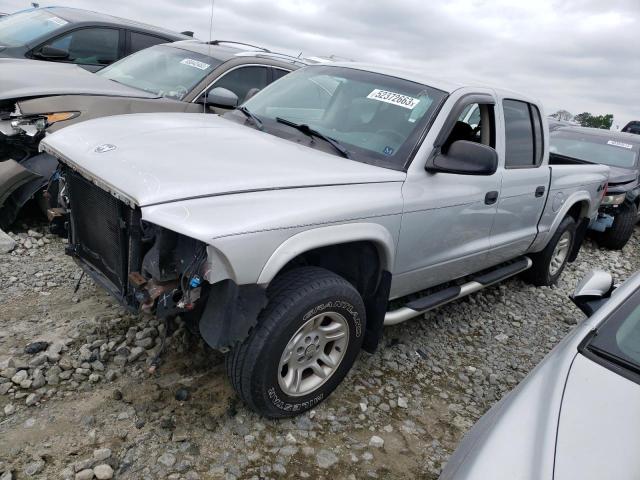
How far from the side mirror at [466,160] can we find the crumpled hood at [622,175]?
5.37 metres

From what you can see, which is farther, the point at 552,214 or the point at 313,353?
the point at 552,214

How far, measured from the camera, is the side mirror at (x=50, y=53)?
242 inches

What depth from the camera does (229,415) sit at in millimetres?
2768

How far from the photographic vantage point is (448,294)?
3.68m

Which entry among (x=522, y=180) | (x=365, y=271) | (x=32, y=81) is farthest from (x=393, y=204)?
(x=32, y=81)

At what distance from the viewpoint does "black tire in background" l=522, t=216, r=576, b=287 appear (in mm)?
5125

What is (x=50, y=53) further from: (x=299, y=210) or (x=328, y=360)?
(x=328, y=360)

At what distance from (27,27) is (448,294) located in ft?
20.9

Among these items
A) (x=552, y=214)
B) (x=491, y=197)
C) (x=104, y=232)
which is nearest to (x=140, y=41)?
(x=104, y=232)

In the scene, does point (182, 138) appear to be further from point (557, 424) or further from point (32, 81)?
point (32, 81)

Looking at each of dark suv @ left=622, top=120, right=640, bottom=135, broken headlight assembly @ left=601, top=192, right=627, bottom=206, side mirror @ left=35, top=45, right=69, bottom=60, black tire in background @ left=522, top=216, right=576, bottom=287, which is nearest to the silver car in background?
black tire in background @ left=522, top=216, right=576, bottom=287

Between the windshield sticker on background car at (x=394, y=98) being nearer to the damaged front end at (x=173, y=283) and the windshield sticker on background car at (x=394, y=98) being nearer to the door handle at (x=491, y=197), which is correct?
the door handle at (x=491, y=197)

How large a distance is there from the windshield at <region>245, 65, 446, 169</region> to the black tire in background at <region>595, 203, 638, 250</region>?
5463 millimetres

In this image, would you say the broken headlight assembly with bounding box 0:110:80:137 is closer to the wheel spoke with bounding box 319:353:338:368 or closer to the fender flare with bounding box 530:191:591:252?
the wheel spoke with bounding box 319:353:338:368
